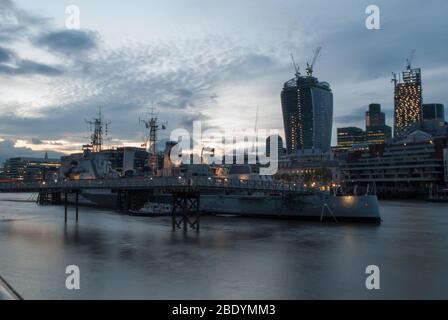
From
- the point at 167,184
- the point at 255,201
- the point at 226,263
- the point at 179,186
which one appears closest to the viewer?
the point at 226,263

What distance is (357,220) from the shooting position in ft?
221

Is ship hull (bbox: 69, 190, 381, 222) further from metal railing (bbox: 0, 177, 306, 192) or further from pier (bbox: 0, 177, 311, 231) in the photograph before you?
metal railing (bbox: 0, 177, 306, 192)

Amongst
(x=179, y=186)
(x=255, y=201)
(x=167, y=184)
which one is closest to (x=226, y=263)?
(x=179, y=186)

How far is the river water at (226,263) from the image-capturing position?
→ 2525cm

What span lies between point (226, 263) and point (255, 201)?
49445 millimetres

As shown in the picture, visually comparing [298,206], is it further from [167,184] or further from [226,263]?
[226,263]

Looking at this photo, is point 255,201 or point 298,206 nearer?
point 298,206

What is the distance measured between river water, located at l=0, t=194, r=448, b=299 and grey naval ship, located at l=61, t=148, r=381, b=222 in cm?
1168

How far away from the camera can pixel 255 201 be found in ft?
271

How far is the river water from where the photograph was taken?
2525 centimetres

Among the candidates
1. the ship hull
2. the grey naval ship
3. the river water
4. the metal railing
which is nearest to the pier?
the metal railing

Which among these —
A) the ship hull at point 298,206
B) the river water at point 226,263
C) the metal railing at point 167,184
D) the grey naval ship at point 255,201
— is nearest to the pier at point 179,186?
the metal railing at point 167,184

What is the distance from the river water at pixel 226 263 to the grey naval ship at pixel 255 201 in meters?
11.7
